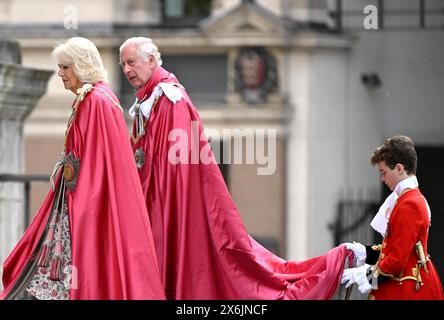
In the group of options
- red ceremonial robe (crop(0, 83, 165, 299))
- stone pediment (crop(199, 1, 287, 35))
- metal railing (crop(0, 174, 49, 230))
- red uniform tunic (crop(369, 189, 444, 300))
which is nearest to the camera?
red uniform tunic (crop(369, 189, 444, 300))

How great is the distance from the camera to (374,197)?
1908 centimetres

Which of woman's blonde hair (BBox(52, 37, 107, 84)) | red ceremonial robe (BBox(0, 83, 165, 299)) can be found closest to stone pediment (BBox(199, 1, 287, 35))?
woman's blonde hair (BBox(52, 37, 107, 84))

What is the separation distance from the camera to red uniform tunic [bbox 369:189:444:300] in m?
8.76

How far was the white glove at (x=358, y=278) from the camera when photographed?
29.5ft

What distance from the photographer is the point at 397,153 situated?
885 cm

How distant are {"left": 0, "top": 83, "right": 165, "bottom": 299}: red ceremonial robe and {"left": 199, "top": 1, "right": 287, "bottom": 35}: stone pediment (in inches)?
377

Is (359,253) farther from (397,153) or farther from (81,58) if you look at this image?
(81,58)

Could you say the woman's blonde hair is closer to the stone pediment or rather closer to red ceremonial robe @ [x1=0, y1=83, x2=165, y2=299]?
red ceremonial robe @ [x1=0, y1=83, x2=165, y2=299]

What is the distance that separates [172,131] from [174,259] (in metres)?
0.67

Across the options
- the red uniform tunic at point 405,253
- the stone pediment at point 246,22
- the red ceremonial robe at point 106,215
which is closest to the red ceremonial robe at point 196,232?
the red ceremonial robe at point 106,215

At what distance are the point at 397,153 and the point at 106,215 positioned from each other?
1512mm

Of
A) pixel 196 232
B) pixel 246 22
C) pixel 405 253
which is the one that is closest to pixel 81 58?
pixel 196 232

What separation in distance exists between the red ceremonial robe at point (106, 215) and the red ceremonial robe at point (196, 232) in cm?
35

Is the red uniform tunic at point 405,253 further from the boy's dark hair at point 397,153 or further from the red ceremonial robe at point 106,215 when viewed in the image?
the red ceremonial robe at point 106,215
